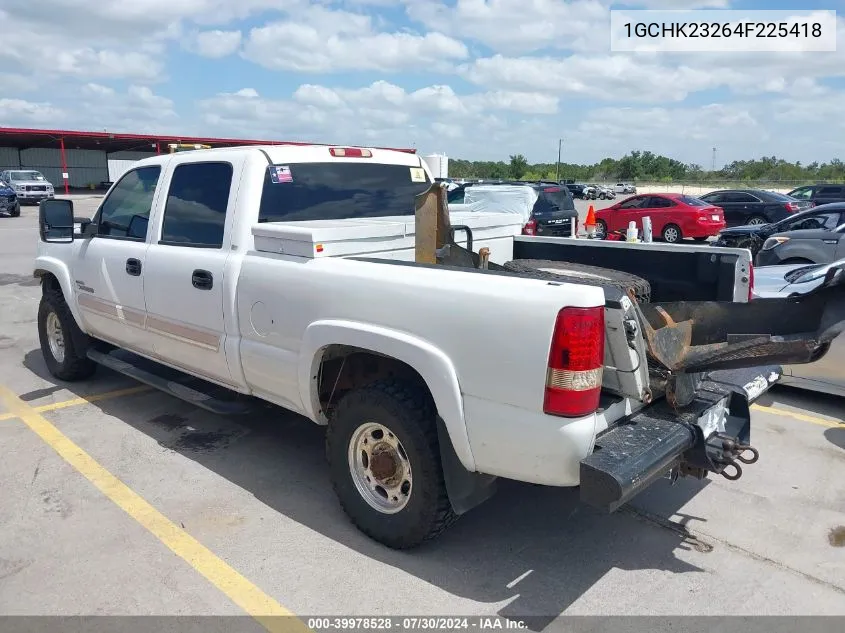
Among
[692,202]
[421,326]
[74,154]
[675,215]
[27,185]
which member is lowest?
[675,215]

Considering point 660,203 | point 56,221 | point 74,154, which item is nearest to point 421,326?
point 56,221

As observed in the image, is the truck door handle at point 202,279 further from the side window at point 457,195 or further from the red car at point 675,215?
the red car at point 675,215

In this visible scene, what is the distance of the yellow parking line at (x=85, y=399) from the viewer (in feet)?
18.2

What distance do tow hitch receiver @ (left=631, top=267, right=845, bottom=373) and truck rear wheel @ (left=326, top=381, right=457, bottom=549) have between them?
3.65ft

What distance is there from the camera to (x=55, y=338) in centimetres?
623

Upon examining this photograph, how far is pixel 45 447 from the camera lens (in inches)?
189

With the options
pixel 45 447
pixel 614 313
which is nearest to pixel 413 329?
pixel 614 313

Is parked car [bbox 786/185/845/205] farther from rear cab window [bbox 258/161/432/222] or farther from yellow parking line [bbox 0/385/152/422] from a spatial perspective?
yellow parking line [bbox 0/385/152/422]

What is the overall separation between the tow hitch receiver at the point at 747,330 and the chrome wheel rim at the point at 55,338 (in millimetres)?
5092

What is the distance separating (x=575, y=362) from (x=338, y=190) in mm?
2356

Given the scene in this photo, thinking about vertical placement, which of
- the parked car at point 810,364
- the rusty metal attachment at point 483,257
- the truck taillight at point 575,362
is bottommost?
the parked car at point 810,364

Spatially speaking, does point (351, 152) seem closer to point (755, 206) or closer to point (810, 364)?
point (810, 364)

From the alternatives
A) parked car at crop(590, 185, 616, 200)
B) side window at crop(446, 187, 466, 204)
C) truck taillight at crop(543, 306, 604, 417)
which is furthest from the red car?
parked car at crop(590, 185, 616, 200)

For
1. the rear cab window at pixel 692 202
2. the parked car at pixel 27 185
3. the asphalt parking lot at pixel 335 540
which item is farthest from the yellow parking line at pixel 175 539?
the parked car at pixel 27 185
